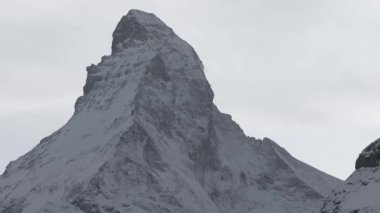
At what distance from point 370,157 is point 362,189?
3.96 m

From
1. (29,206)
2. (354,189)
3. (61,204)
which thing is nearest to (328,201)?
(354,189)

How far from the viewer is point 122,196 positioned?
19688cm

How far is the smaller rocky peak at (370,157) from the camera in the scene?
6988 centimetres

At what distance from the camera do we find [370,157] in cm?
7031

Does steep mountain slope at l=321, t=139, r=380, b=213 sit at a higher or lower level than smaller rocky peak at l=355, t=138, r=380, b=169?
lower

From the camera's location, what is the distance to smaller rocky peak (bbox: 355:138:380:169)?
69.9 meters

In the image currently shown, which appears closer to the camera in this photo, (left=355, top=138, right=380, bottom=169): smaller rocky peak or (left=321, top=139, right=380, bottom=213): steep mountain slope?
(left=321, top=139, right=380, bottom=213): steep mountain slope

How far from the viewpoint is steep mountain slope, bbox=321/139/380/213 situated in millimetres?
64938

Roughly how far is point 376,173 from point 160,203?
437 ft

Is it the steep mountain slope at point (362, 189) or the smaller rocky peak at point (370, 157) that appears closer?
the steep mountain slope at point (362, 189)

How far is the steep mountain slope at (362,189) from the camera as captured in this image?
64.9 meters

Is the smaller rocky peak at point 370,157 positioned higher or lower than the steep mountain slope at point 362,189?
higher

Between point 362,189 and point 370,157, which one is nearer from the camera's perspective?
point 362,189

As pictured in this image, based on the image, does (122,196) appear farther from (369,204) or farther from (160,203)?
(369,204)
